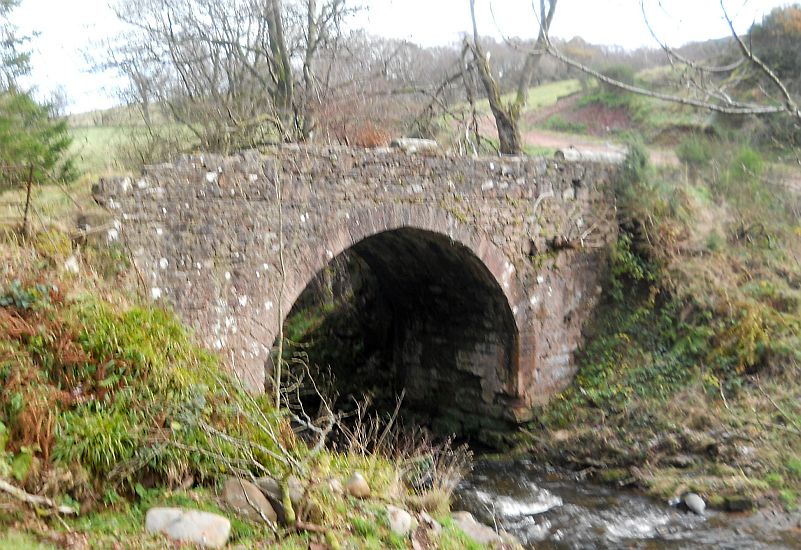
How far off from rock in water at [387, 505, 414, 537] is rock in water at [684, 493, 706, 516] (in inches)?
144

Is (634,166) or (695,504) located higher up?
(634,166)

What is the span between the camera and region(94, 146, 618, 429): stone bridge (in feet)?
22.0

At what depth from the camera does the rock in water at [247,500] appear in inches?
194

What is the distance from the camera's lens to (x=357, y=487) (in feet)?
18.1

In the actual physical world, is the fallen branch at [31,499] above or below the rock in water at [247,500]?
above

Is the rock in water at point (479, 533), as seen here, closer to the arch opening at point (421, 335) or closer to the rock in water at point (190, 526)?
the rock in water at point (190, 526)

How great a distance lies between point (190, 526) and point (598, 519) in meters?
4.61

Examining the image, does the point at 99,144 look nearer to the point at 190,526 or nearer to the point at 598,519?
the point at 598,519

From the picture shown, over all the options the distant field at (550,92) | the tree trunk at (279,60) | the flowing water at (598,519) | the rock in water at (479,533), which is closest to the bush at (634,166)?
the flowing water at (598,519)

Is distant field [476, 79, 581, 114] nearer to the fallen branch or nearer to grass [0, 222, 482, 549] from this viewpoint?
grass [0, 222, 482, 549]

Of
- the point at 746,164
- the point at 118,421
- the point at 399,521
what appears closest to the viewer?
the point at 118,421

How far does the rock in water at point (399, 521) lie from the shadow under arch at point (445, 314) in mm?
3367

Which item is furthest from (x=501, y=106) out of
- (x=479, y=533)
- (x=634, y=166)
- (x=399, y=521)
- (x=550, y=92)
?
(x=550, y=92)

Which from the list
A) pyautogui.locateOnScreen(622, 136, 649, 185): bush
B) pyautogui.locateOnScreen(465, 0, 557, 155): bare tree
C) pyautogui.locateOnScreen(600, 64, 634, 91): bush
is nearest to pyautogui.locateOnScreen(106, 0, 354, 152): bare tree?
pyautogui.locateOnScreen(465, 0, 557, 155): bare tree
